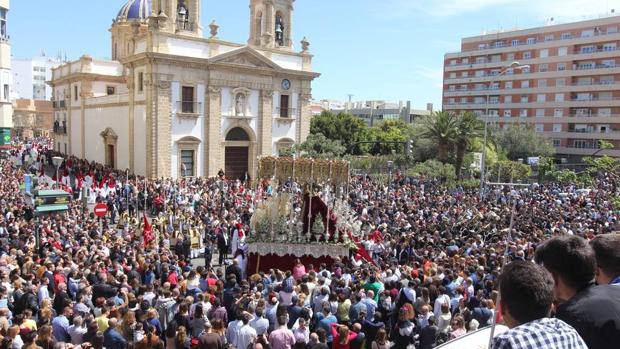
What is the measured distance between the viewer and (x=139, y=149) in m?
34.6

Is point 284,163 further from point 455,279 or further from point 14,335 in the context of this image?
point 14,335

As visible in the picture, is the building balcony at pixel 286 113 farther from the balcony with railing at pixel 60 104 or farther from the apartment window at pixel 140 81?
the balcony with railing at pixel 60 104

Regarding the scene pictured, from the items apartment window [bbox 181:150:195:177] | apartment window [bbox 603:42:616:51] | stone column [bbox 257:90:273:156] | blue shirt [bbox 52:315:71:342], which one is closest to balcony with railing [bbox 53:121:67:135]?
apartment window [bbox 181:150:195:177]

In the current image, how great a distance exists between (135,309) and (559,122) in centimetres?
5802

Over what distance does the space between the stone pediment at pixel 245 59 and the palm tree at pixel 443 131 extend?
483 inches

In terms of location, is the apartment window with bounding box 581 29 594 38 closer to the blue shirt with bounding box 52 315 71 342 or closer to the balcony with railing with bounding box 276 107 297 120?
the balcony with railing with bounding box 276 107 297 120

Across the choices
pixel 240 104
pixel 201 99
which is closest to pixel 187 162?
pixel 201 99

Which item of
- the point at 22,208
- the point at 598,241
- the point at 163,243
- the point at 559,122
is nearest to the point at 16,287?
the point at 163,243

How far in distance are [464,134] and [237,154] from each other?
1643 centimetres

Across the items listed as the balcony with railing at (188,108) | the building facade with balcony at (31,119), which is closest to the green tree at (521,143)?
the balcony with railing at (188,108)

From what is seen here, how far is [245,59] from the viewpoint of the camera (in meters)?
35.6

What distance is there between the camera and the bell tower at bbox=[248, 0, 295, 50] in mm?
38375

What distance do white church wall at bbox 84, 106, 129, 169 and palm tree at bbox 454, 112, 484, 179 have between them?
2376cm

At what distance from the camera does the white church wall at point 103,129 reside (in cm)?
3691
